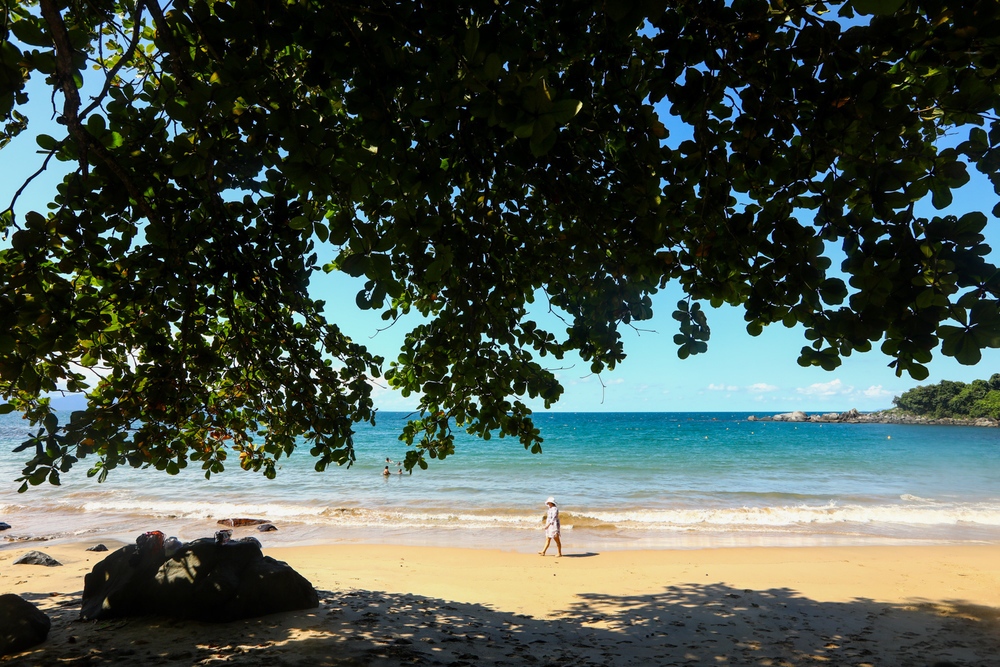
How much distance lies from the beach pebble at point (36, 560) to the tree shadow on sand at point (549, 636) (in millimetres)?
→ 3117

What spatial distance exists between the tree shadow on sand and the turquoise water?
4.75m

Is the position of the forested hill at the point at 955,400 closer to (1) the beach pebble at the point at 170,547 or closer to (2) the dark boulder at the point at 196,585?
(2) the dark boulder at the point at 196,585

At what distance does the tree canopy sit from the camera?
203 centimetres

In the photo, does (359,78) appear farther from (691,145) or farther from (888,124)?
(888,124)

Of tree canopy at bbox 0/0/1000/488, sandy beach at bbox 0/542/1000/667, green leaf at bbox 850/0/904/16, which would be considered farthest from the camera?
sandy beach at bbox 0/542/1000/667

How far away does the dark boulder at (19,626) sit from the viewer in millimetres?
5207

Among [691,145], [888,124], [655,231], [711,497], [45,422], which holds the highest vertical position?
[691,145]

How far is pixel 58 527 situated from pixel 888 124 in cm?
1973

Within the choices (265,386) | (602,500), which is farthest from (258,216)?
(602,500)

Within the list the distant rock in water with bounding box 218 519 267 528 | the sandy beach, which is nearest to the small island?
the sandy beach

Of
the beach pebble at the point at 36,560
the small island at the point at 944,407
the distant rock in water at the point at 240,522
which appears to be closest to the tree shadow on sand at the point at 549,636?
the beach pebble at the point at 36,560

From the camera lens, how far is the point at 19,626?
536cm

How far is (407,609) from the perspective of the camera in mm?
7188

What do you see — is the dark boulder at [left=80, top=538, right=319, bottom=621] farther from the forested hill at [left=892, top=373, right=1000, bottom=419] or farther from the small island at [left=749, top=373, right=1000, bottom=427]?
the forested hill at [left=892, top=373, right=1000, bottom=419]
